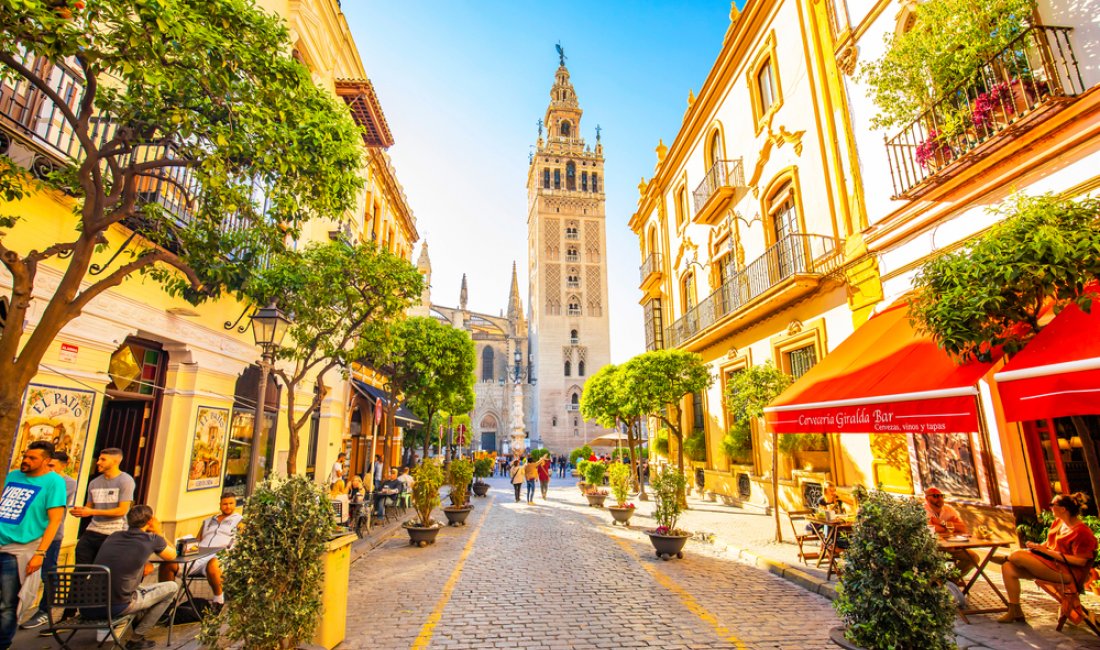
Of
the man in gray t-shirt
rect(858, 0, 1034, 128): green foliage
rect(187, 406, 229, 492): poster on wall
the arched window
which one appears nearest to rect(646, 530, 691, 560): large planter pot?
the man in gray t-shirt

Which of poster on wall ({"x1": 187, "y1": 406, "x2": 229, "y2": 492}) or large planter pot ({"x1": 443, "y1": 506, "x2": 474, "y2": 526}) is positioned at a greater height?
poster on wall ({"x1": 187, "y1": 406, "x2": 229, "y2": 492})

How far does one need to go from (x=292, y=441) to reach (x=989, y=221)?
35.4 ft

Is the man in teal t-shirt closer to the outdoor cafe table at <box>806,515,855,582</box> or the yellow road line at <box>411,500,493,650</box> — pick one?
the yellow road line at <box>411,500,493,650</box>

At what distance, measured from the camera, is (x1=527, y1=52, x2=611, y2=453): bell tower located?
52375 millimetres

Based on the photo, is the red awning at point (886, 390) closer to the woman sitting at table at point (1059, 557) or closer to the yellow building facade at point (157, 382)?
the woman sitting at table at point (1059, 557)

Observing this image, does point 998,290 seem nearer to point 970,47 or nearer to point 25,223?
point 970,47

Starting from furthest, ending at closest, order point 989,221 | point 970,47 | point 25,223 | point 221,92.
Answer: point 989,221 < point 970,47 < point 25,223 < point 221,92

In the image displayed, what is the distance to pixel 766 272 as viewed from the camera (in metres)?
12.9

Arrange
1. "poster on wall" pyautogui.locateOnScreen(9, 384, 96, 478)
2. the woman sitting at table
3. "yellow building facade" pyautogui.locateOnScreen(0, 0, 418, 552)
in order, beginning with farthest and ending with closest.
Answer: "yellow building facade" pyautogui.locateOnScreen(0, 0, 418, 552) → "poster on wall" pyautogui.locateOnScreen(9, 384, 96, 478) → the woman sitting at table

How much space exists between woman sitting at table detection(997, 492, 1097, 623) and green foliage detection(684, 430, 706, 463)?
12.4 metres

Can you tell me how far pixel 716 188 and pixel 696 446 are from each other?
839 cm

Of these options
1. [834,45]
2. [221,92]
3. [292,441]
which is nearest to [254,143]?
[221,92]

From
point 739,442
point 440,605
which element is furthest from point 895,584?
point 739,442

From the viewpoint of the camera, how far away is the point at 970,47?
6.55 meters
